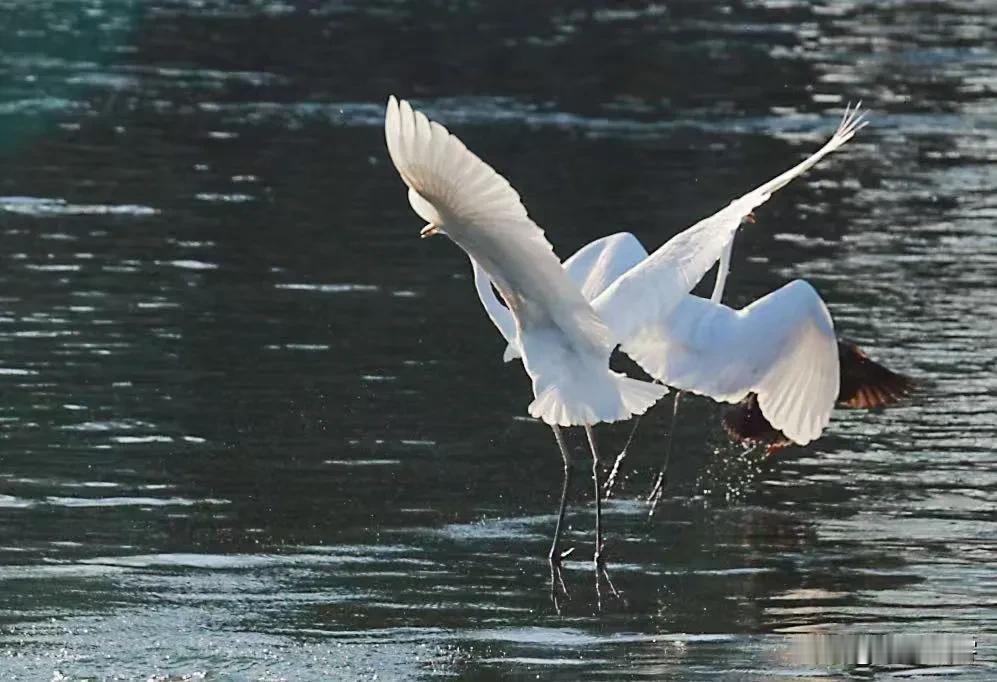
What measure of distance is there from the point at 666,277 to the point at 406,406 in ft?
10.5

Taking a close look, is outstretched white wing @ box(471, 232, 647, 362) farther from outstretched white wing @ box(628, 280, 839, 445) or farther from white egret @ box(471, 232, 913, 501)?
outstretched white wing @ box(628, 280, 839, 445)

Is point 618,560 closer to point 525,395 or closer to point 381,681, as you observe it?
point 381,681

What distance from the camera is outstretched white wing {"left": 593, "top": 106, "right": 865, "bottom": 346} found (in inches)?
371

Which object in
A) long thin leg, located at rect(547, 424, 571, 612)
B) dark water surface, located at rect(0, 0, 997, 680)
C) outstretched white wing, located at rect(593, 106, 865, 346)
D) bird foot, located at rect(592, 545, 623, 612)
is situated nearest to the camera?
dark water surface, located at rect(0, 0, 997, 680)

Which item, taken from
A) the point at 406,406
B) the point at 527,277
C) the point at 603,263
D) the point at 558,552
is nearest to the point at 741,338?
the point at 603,263

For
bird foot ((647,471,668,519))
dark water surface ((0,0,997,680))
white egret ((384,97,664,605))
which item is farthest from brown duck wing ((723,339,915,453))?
white egret ((384,97,664,605))

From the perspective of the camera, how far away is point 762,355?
32.3 ft

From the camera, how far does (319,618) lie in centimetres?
860

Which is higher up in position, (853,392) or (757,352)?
(757,352)

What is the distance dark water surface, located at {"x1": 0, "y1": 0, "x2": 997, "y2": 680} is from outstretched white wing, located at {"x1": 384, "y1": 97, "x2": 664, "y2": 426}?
863 mm

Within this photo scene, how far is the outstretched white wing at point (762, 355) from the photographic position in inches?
384

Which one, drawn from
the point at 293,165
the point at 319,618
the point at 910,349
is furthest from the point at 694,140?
the point at 319,618

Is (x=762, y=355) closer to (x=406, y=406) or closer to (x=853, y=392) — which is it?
(x=853, y=392)

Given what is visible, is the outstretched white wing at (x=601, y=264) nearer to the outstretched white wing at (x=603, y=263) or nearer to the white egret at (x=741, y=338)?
the outstretched white wing at (x=603, y=263)
